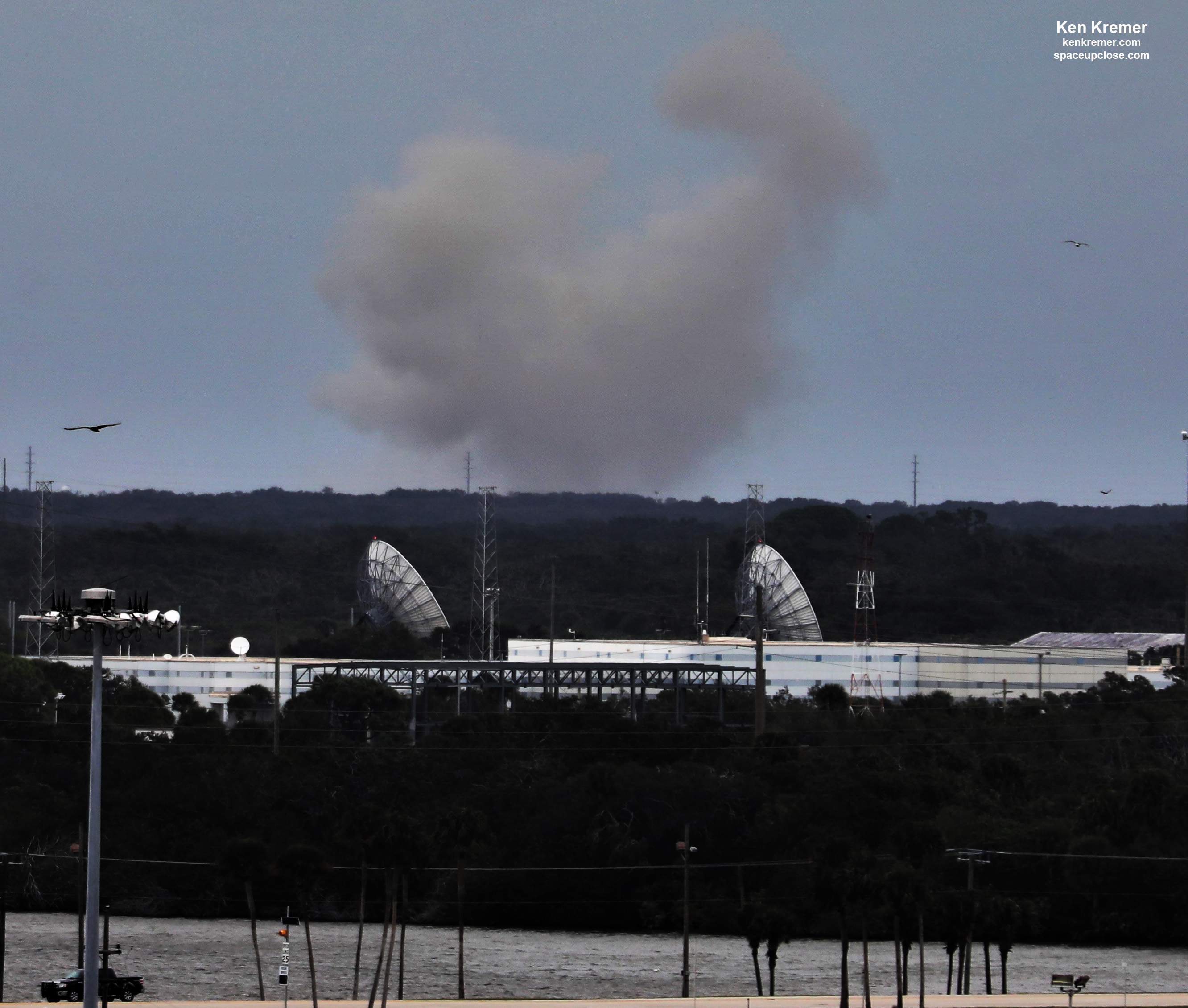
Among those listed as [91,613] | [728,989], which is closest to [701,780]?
[728,989]

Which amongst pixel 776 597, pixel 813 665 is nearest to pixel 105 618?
pixel 776 597

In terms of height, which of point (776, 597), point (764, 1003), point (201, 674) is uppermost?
point (776, 597)

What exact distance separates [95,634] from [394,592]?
394 feet

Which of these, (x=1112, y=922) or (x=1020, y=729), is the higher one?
(x=1020, y=729)

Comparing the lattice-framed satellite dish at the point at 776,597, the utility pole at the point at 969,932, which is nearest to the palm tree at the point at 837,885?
the utility pole at the point at 969,932

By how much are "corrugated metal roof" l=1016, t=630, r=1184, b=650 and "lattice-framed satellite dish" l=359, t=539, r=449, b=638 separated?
214ft

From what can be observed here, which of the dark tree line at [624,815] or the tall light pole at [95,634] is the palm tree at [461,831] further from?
the tall light pole at [95,634]

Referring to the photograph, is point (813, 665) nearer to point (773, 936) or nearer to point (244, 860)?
point (244, 860)

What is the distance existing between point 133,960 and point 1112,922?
5525 centimetres

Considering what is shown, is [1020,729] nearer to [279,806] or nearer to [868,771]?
[868,771]

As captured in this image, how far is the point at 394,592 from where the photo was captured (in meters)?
160

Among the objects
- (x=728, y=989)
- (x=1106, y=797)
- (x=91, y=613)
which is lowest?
(x=728, y=989)

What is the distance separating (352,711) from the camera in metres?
142

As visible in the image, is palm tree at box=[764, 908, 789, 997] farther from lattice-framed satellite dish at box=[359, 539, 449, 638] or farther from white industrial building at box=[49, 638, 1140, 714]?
lattice-framed satellite dish at box=[359, 539, 449, 638]
